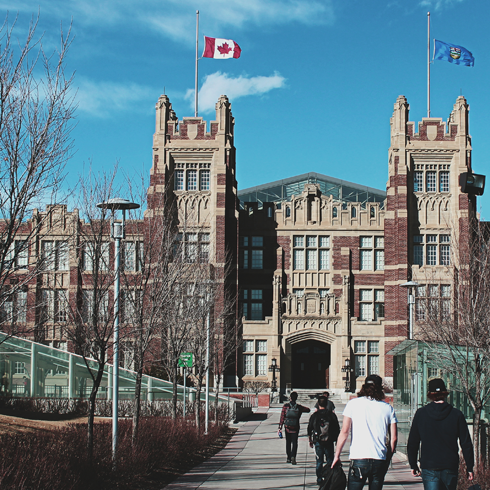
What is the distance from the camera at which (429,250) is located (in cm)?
4472

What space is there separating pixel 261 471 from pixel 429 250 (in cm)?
3179

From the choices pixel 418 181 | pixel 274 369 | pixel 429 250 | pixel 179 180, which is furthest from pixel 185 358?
pixel 418 181

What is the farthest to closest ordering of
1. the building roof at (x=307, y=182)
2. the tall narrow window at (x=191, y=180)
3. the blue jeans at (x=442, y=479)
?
the building roof at (x=307, y=182), the tall narrow window at (x=191, y=180), the blue jeans at (x=442, y=479)

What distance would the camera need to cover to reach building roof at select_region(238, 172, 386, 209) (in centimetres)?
6384

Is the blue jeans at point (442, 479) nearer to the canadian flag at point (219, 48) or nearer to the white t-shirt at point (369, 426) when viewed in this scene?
the white t-shirt at point (369, 426)

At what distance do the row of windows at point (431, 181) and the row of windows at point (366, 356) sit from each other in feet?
32.2

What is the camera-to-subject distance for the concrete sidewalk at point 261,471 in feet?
43.4

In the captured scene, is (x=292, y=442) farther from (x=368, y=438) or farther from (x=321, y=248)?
(x=321, y=248)

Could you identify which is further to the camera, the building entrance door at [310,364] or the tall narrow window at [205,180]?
the building entrance door at [310,364]

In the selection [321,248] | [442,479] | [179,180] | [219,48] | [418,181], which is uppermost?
[219,48]

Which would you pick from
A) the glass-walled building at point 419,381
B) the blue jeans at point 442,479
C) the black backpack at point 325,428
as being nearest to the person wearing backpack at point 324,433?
the black backpack at point 325,428

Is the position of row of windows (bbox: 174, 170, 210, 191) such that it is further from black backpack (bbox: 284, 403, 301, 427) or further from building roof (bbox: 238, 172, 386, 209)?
black backpack (bbox: 284, 403, 301, 427)

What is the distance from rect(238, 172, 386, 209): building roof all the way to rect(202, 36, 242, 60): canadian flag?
23.0m

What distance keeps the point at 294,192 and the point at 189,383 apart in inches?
1114
